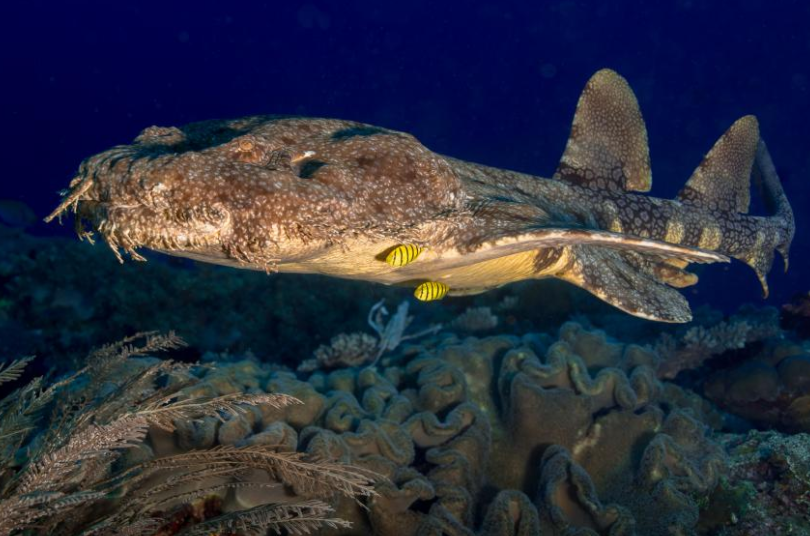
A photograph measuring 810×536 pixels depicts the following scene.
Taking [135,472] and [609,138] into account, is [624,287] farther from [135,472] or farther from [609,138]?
[135,472]

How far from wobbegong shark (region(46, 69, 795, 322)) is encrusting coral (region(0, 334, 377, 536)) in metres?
0.89

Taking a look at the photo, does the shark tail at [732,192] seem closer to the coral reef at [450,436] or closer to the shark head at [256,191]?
the coral reef at [450,436]

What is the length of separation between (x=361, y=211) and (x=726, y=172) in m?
6.02

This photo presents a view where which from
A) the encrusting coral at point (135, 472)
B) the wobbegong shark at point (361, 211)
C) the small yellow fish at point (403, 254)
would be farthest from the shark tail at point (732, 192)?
the encrusting coral at point (135, 472)

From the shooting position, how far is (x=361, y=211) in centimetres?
304

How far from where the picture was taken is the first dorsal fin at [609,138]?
6016 mm

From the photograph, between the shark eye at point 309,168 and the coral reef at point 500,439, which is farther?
the coral reef at point 500,439

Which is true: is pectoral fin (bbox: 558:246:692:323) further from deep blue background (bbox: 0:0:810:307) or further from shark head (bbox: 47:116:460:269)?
deep blue background (bbox: 0:0:810:307)

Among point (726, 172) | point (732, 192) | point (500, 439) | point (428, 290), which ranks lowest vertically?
point (500, 439)

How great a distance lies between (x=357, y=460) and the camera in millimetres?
3740

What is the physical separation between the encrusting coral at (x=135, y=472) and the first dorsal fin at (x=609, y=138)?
4.73 meters

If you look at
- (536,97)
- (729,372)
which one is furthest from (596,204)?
(536,97)

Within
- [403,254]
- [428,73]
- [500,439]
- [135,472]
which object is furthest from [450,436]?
[428,73]

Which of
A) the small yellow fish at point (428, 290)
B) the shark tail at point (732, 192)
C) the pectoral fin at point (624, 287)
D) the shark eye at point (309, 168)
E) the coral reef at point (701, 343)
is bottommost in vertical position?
the coral reef at point (701, 343)
